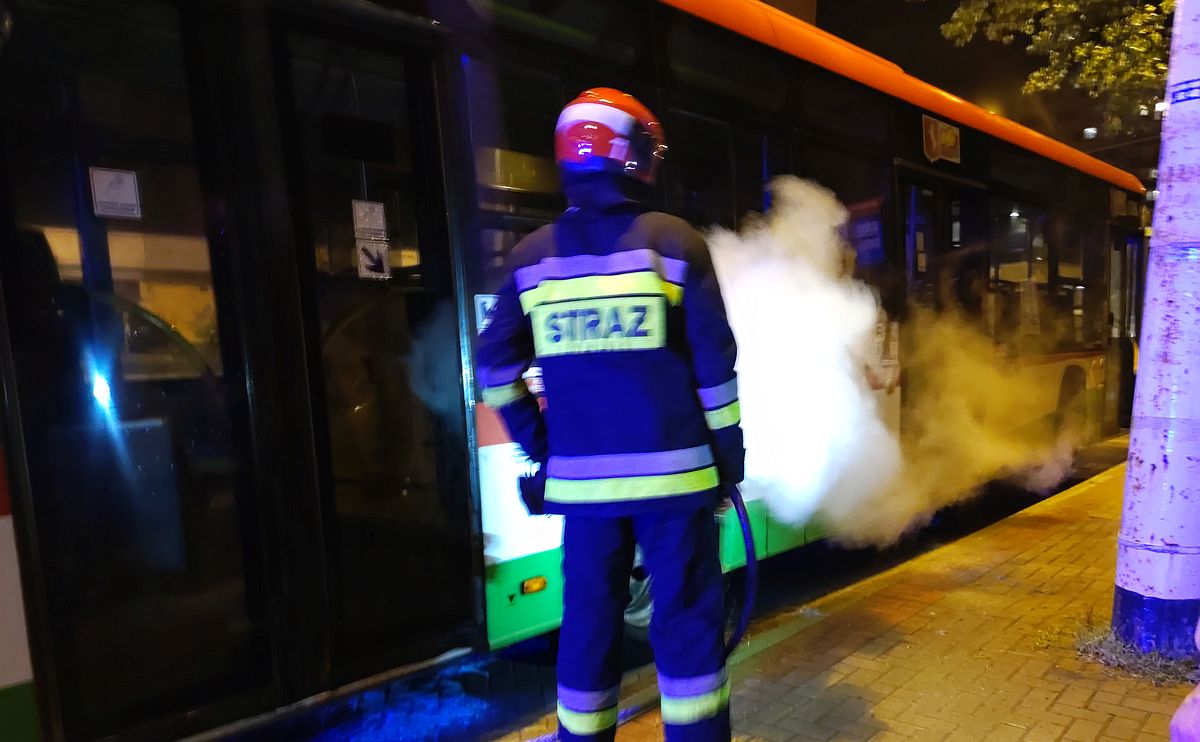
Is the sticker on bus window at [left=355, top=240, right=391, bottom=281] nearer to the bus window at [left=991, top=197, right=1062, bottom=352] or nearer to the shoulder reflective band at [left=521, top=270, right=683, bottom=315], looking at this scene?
the shoulder reflective band at [left=521, top=270, right=683, bottom=315]

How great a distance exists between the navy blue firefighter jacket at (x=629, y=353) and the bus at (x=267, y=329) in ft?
3.22

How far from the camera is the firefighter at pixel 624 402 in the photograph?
2.51 meters

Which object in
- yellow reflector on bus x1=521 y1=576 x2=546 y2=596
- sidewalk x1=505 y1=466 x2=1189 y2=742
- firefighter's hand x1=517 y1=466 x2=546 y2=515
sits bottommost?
sidewalk x1=505 y1=466 x2=1189 y2=742

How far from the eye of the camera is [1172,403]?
3723 millimetres

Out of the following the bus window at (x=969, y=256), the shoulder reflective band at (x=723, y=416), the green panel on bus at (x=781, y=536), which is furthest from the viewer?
the bus window at (x=969, y=256)

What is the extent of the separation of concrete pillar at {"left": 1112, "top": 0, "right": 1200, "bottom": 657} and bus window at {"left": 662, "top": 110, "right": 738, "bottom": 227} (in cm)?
213

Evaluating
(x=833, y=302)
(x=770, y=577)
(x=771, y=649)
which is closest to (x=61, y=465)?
(x=771, y=649)

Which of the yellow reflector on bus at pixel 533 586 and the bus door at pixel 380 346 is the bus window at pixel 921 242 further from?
the bus door at pixel 380 346

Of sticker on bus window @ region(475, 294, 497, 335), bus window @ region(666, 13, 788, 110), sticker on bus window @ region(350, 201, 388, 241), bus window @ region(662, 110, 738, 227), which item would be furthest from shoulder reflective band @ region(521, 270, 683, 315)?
bus window @ region(666, 13, 788, 110)

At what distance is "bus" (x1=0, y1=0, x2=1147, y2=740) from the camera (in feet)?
8.70

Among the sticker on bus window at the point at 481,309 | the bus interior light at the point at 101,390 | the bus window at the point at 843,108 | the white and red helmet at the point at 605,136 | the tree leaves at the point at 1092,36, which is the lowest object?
the bus interior light at the point at 101,390

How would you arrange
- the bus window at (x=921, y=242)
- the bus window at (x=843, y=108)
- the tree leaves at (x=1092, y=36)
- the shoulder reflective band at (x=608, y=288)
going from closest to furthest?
the shoulder reflective band at (x=608, y=288)
the bus window at (x=843, y=108)
the bus window at (x=921, y=242)
the tree leaves at (x=1092, y=36)

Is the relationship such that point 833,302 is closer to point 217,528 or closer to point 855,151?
point 855,151

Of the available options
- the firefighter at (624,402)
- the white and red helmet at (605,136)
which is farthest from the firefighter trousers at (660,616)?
the white and red helmet at (605,136)
